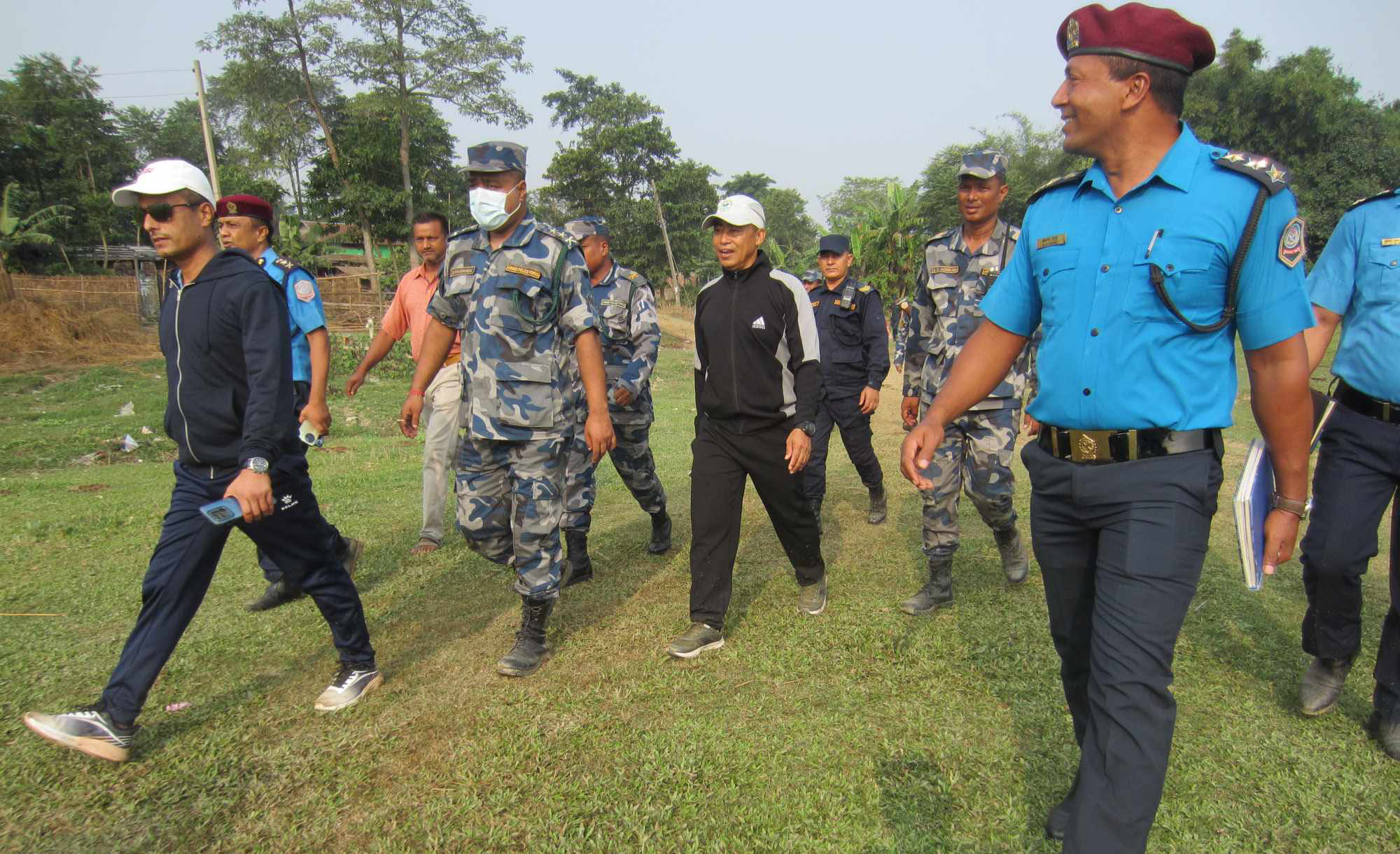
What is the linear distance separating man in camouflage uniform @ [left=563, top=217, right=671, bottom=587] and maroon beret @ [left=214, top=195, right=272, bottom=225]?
1791 millimetres

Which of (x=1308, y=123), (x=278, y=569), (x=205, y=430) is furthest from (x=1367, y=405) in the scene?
(x=1308, y=123)

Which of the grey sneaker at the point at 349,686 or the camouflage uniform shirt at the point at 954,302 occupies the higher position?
the camouflage uniform shirt at the point at 954,302

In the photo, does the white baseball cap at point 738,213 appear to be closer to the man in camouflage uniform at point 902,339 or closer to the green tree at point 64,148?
the man in camouflage uniform at point 902,339

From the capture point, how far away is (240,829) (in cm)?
255

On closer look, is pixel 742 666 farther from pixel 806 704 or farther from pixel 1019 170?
pixel 1019 170

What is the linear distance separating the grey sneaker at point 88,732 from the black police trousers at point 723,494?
2258 millimetres

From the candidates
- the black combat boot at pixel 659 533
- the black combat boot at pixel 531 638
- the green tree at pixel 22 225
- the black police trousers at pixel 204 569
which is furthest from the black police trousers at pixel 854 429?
the green tree at pixel 22 225

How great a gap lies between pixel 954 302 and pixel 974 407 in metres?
0.67

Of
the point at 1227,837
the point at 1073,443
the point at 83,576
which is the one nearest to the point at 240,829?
the point at 1073,443

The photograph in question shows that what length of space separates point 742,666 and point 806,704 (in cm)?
45

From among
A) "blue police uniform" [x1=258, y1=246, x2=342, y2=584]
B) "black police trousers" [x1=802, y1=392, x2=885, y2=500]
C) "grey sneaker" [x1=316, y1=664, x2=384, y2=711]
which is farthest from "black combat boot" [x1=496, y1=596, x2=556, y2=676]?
"black police trousers" [x1=802, y1=392, x2=885, y2=500]

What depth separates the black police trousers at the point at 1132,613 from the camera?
1.91 m

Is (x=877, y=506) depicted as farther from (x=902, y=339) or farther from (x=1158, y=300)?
(x=1158, y=300)

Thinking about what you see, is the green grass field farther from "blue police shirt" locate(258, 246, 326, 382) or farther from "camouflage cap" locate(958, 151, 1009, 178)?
"camouflage cap" locate(958, 151, 1009, 178)
